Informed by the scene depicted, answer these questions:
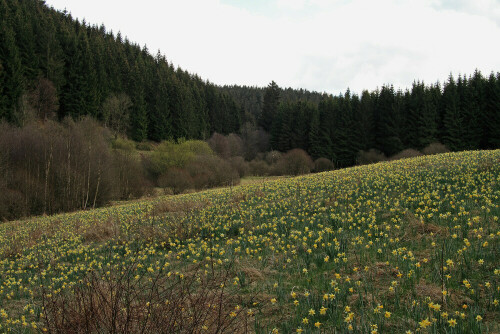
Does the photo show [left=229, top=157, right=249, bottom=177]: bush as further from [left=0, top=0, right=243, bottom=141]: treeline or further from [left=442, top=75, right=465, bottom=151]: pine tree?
[left=442, top=75, right=465, bottom=151]: pine tree

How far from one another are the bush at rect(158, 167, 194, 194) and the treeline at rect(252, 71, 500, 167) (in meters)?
39.4

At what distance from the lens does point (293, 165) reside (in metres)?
59.0

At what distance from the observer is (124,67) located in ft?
289

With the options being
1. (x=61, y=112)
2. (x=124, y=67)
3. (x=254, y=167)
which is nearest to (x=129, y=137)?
(x=61, y=112)

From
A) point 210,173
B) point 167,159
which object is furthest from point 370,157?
point 167,159

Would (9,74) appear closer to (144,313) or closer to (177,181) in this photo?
(177,181)

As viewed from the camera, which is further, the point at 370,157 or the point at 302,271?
the point at 370,157

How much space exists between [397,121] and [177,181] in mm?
45834

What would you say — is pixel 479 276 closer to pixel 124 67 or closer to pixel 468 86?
pixel 468 86

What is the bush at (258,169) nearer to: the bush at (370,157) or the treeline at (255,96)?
the bush at (370,157)

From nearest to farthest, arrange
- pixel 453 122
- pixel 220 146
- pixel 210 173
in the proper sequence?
pixel 210 173, pixel 453 122, pixel 220 146

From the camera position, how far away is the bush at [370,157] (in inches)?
2345

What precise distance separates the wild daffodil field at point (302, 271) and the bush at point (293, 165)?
4559 cm

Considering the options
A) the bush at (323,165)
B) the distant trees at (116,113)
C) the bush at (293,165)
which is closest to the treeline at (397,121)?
the bush at (323,165)
